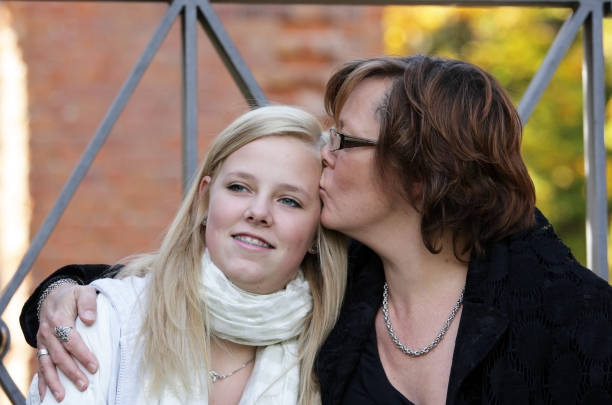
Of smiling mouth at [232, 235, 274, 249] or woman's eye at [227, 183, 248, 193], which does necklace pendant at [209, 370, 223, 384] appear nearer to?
smiling mouth at [232, 235, 274, 249]

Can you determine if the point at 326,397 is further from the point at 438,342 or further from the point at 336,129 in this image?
the point at 336,129

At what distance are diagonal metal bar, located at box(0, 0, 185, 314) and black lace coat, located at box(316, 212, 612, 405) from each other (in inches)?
31.1

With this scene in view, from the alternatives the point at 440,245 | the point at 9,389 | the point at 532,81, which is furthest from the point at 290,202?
the point at 9,389

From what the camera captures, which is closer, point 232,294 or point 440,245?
point 232,294

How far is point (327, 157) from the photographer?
2568 mm

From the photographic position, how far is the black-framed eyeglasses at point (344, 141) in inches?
99.0

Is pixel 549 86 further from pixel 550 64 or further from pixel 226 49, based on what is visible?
pixel 226 49

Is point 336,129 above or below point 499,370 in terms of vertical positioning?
above

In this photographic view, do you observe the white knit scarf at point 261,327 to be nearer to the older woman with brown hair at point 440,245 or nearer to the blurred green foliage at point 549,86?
the older woman with brown hair at point 440,245

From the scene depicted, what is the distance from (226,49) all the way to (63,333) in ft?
2.79

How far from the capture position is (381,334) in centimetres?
257

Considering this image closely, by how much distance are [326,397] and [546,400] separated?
54cm

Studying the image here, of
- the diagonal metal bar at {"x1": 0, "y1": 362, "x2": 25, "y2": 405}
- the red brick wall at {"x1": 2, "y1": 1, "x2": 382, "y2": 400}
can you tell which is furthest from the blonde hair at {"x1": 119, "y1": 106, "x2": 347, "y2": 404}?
the red brick wall at {"x1": 2, "y1": 1, "x2": 382, "y2": 400}

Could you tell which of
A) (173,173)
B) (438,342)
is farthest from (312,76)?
(438,342)
